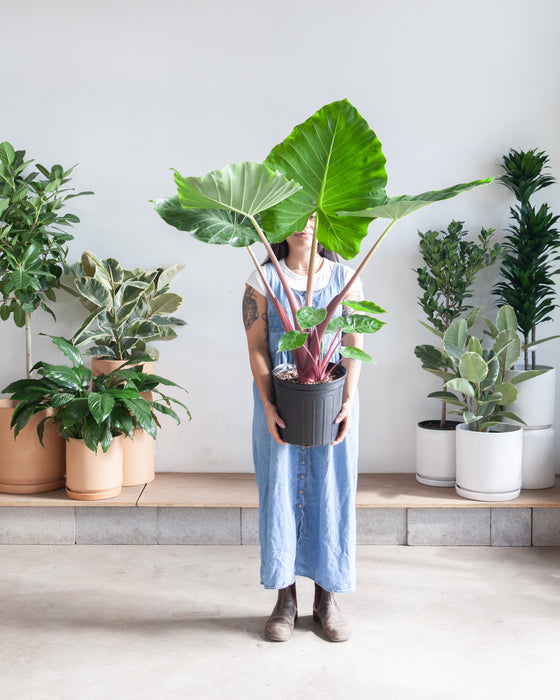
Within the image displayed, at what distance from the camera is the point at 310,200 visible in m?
1.81

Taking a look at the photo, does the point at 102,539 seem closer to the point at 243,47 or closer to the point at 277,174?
the point at 277,174

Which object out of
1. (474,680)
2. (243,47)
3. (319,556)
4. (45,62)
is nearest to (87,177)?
(45,62)

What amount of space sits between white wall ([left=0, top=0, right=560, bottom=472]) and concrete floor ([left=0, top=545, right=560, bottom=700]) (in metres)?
1.04

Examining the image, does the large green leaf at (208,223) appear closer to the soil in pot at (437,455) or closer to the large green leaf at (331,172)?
the large green leaf at (331,172)

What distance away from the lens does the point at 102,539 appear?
10.1 feet

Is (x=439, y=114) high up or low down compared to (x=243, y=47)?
down

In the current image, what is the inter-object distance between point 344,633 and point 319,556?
286 millimetres

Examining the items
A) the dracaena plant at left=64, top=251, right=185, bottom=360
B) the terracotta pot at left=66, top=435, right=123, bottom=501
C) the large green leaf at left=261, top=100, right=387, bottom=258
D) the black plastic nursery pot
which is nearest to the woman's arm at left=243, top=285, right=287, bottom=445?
the black plastic nursery pot

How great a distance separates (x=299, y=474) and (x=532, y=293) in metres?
1.67

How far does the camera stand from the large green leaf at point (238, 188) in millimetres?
1571

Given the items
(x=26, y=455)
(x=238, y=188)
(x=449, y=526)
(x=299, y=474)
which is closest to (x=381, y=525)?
(x=449, y=526)

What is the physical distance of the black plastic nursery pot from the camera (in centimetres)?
183

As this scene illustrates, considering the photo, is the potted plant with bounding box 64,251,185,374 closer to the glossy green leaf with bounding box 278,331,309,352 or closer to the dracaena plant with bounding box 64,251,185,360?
the dracaena plant with bounding box 64,251,185,360

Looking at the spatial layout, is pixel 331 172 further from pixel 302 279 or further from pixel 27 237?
pixel 27 237
